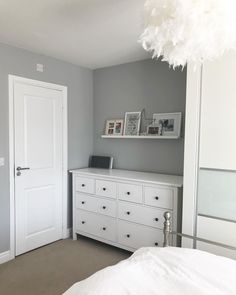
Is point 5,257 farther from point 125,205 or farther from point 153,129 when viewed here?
point 153,129

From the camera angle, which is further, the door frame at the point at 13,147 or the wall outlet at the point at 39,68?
the wall outlet at the point at 39,68

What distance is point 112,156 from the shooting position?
3.97 metres

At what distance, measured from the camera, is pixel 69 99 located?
381cm


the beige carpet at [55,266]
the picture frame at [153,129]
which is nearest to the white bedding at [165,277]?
the beige carpet at [55,266]

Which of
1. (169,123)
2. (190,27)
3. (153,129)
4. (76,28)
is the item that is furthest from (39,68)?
(190,27)

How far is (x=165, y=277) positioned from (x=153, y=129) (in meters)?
2.24

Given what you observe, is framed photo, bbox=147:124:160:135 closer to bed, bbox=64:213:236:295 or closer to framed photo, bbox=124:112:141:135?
framed photo, bbox=124:112:141:135

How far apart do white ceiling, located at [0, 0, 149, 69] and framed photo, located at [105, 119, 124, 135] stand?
33.9 inches

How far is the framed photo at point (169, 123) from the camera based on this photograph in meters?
3.26

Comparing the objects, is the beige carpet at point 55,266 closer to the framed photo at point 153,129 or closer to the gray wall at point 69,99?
the gray wall at point 69,99

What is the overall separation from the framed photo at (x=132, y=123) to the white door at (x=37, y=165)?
91 cm

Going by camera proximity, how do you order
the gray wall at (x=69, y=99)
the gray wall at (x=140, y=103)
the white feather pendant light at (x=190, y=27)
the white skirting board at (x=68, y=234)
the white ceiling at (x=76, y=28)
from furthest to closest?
the white skirting board at (x=68, y=234) < the gray wall at (x=140, y=103) < the gray wall at (x=69, y=99) < the white ceiling at (x=76, y=28) < the white feather pendant light at (x=190, y=27)

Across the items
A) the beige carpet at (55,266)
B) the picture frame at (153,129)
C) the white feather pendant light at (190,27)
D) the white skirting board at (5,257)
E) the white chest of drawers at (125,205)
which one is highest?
the white feather pendant light at (190,27)

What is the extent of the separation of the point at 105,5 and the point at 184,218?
1.98 m
